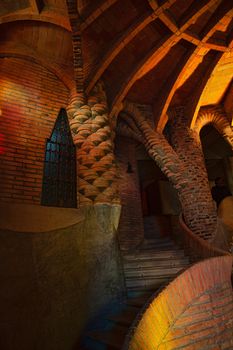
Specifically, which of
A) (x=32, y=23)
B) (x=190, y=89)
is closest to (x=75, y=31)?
(x=32, y=23)

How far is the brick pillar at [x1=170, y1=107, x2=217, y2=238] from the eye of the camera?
673 centimetres

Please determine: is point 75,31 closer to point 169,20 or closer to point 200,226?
point 169,20

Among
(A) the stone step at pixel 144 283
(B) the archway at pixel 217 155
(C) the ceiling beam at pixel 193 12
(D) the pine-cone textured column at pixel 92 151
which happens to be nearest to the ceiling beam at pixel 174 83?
(C) the ceiling beam at pixel 193 12

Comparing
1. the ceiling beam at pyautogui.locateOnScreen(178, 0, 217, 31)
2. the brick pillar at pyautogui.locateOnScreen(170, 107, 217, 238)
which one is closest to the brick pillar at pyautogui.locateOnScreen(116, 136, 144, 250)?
the brick pillar at pyautogui.locateOnScreen(170, 107, 217, 238)

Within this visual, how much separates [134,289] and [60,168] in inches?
120

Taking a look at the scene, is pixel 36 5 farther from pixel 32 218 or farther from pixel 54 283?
pixel 54 283

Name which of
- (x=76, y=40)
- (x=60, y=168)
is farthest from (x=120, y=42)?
(x=60, y=168)

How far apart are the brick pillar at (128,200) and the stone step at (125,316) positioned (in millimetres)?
4642

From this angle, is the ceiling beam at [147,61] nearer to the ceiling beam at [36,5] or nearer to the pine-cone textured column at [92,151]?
the pine-cone textured column at [92,151]

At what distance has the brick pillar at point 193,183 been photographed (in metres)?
6.73

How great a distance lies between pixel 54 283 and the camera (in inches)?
118

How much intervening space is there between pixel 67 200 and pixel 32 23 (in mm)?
4084

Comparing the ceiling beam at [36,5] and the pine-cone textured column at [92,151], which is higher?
the ceiling beam at [36,5]

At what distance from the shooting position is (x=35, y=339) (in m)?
2.55
